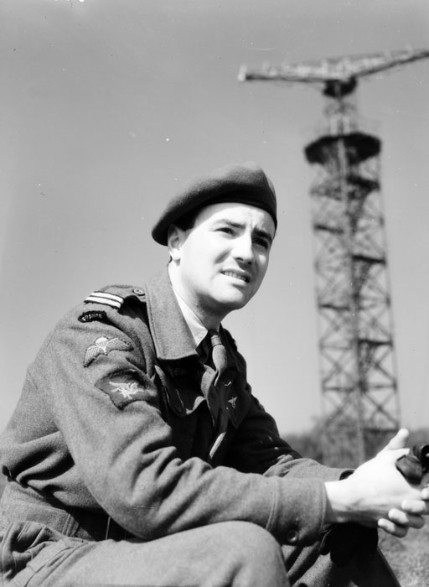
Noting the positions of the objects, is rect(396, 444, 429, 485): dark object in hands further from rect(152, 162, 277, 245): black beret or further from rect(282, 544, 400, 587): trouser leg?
rect(152, 162, 277, 245): black beret

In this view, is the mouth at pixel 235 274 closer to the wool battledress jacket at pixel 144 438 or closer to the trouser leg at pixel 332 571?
the wool battledress jacket at pixel 144 438

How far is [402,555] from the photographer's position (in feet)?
13.6

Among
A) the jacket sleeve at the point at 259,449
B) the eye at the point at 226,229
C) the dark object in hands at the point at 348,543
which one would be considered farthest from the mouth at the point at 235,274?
the dark object in hands at the point at 348,543

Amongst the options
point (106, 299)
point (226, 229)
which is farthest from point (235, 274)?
point (106, 299)

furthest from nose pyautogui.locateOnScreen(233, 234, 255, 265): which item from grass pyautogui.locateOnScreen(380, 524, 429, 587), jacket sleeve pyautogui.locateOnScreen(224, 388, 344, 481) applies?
grass pyautogui.locateOnScreen(380, 524, 429, 587)

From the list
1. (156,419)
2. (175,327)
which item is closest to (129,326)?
(175,327)

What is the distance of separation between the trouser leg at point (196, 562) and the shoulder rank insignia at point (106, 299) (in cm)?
73

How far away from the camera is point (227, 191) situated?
8.36 feet

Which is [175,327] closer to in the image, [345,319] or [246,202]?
[246,202]

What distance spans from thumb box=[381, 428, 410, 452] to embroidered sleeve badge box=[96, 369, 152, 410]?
726mm

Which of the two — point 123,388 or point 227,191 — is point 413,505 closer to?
point 123,388

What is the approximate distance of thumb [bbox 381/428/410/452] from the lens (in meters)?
2.08

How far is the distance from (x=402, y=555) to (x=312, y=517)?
2.68 meters

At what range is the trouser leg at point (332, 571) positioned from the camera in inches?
84.6
